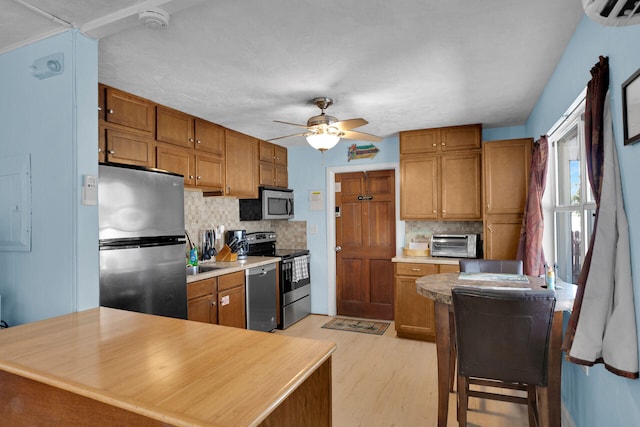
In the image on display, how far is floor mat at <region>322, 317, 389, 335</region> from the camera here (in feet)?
14.0

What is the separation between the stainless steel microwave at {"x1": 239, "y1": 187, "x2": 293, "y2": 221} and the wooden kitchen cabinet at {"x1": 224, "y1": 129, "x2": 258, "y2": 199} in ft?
0.55

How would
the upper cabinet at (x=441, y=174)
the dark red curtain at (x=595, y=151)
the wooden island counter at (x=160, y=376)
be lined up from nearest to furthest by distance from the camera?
the wooden island counter at (x=160, y=376)
the dark red curtain at (x=595, y=151)
the upper cabinet at (x=441, y=174)

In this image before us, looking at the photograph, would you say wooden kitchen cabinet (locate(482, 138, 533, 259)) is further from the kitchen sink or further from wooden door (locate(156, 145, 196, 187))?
wooden door (locate(156, 145, 196, 187))

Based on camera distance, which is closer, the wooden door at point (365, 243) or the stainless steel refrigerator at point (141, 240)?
the stainless steel refrigerator at point (141, 240)

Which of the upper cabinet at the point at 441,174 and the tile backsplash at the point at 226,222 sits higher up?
the upper cabinet at the point at 441,174

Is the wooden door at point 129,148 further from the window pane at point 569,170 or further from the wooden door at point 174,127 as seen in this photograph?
the window pane at point 569,170

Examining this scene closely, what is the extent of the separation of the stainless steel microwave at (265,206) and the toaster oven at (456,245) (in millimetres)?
1999

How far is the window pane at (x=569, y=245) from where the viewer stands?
95.1 inches

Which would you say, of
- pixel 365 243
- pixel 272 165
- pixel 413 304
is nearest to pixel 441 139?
pixel 365 243

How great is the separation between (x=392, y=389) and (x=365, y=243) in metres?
2.24

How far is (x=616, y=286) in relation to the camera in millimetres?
1359

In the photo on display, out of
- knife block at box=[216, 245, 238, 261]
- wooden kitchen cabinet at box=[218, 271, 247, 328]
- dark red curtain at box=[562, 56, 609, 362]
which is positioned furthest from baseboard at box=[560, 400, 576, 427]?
knife block at box=[216, 245, 238, 261]

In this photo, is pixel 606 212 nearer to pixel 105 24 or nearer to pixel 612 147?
pixel 612 147

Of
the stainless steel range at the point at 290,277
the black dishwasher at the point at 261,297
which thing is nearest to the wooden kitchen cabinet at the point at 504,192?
the stainless steel range at the point at 290,277
